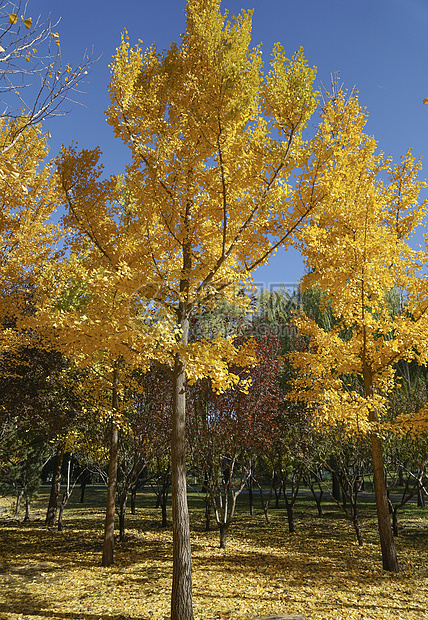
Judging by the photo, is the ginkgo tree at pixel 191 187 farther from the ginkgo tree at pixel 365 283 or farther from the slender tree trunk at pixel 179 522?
the ginkgo tree at pixel 365 283

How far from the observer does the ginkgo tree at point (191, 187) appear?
15.3 feet

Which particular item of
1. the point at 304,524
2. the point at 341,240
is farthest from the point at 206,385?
the point at 304,524

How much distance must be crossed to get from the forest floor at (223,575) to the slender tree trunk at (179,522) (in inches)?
25.8

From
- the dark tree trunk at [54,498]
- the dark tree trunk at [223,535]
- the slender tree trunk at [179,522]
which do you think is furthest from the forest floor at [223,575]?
the dark tree trunk at [54,498]

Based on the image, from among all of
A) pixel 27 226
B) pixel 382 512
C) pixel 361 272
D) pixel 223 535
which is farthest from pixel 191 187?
pixel 223 535

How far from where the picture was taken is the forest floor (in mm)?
5605

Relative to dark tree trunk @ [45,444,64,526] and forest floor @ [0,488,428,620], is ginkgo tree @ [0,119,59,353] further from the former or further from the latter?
dark tree trunk @ [45,444,64,526]

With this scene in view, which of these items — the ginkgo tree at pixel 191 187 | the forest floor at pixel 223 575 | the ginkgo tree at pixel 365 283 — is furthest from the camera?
the ginkgo tree at pixel 365 283

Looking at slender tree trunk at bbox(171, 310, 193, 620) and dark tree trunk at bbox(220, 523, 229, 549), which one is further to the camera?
dark tree trunk at bbox(220, 523, 229, 549)

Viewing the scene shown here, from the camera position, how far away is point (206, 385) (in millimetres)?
10820

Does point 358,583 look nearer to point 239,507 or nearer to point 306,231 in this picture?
point 306,231

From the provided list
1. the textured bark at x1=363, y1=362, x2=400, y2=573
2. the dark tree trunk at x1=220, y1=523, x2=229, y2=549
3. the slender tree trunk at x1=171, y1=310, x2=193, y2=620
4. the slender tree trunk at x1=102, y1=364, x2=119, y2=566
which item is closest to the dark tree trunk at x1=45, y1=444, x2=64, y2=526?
the slender tree trunk at x1=102, y1=364, x2=119, y2=566

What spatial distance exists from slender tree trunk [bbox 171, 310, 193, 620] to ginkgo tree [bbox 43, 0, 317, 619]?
0.01 meters

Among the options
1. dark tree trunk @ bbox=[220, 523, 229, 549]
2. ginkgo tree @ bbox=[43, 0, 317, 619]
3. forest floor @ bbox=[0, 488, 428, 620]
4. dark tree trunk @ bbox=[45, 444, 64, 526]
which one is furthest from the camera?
dark tree trunk @ bbox=[45, 444, 64, 526]
